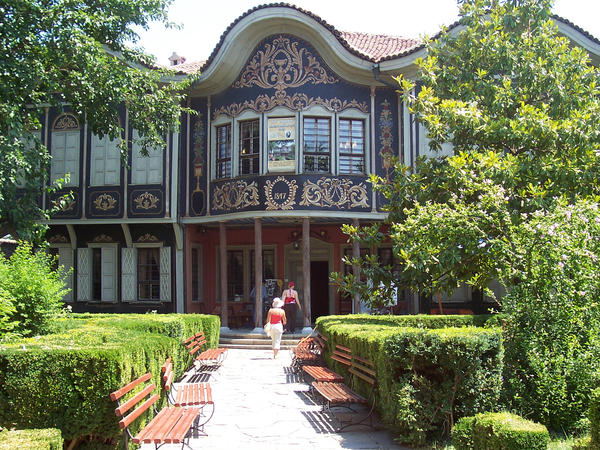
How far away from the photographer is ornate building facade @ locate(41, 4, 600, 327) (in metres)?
16.3

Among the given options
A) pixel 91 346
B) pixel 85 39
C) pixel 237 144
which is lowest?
pixel 91 346

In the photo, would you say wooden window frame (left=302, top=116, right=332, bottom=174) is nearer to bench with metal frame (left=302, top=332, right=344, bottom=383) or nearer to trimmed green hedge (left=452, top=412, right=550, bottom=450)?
bench with metal frame (left=302, top=332, right=344, bottom=383)

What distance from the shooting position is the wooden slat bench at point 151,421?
207 inches

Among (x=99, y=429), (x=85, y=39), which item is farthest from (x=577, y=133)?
(x=85, y=39)

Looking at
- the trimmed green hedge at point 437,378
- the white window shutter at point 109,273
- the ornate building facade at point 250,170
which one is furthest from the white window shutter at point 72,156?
the trimmed green hedge at point 437,378

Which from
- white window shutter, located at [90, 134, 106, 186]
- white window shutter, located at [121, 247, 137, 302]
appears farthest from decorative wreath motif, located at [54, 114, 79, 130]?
white window shutter, located at [121, 247, 137, 302]

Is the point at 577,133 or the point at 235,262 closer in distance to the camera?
the point at 577,133

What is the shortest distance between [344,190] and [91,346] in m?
11.3

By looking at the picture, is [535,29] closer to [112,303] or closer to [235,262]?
[235,262]

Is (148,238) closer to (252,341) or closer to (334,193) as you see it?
(252,341)

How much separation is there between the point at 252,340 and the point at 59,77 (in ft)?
25.5

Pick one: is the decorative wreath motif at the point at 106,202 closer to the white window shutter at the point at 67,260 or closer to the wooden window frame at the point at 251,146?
the white window shutter at the point at 67,260

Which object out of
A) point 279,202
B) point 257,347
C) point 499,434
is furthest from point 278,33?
point 499,434

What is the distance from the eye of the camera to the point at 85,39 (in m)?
12.2
